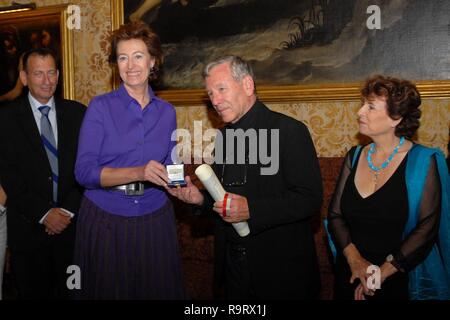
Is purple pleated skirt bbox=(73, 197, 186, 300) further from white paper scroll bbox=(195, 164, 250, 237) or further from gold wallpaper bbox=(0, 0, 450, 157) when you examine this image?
gold wallpaper bbox=(0, 0, 450, 157)

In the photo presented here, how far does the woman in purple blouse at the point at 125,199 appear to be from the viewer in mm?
2240

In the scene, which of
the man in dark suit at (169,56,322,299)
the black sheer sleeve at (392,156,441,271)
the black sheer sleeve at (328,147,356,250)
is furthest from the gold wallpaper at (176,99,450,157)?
the man in dark suit at (169,56,322,299)

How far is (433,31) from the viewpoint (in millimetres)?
3363

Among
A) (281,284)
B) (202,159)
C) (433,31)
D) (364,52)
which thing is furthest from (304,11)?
(281,284)

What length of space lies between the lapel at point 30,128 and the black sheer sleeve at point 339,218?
1902 mm

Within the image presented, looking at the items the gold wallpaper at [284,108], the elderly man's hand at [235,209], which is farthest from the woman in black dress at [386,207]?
the gold wallpaper at [284,108]

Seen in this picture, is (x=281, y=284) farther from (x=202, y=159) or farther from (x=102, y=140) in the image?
(x=202, y=159)

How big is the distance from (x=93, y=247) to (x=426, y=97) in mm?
2610

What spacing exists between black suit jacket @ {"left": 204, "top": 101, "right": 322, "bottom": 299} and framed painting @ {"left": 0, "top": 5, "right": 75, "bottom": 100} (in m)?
2.96

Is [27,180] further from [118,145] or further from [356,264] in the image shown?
[356,264]

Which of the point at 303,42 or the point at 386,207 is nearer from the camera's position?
the point at 386,207

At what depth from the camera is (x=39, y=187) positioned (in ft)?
10.1

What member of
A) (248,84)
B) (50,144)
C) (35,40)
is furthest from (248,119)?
(35,40)

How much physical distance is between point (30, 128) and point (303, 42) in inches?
85.8
